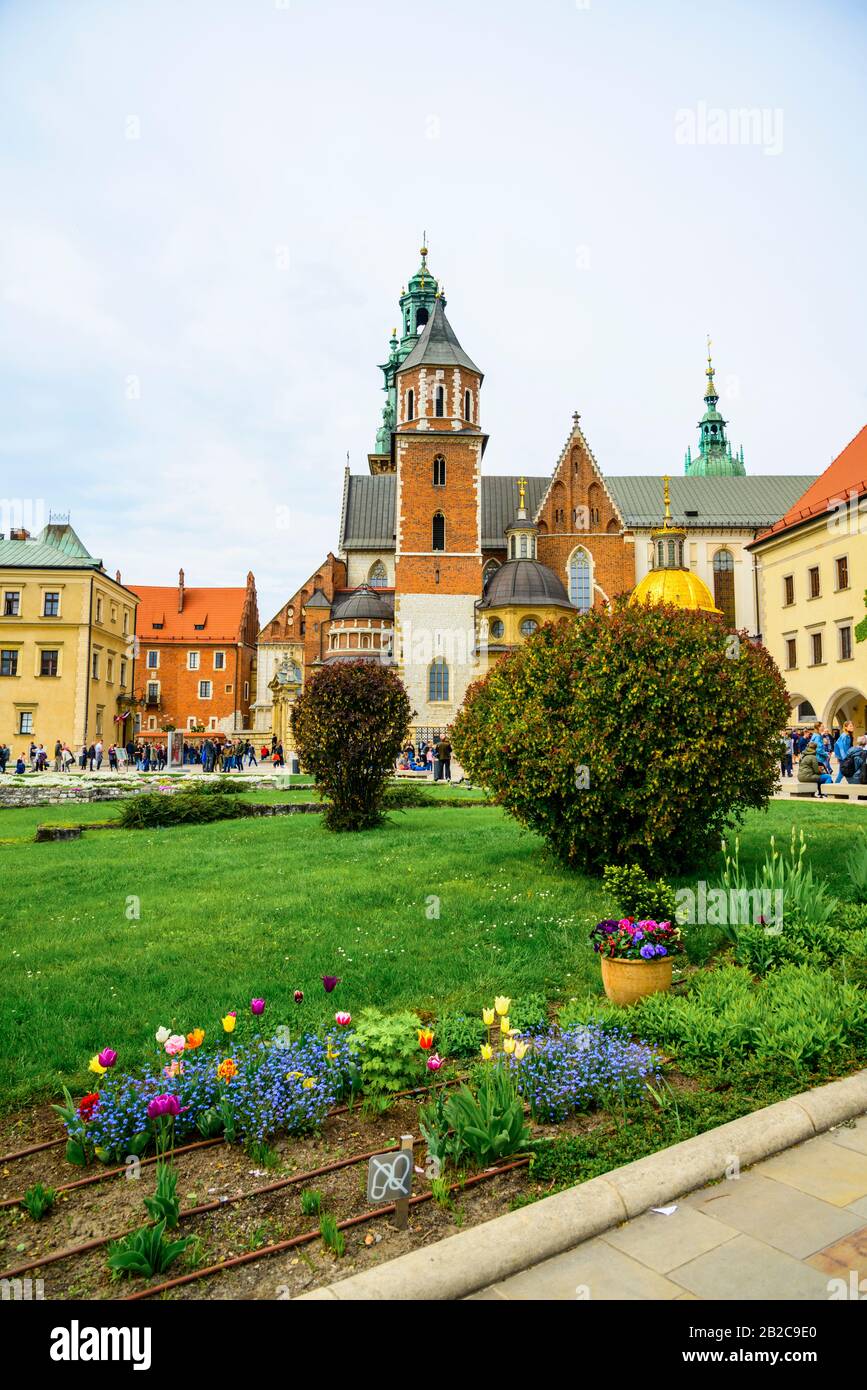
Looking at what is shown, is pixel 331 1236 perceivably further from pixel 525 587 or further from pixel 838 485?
pixel 525 587

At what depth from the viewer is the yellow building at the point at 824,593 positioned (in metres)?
34.8

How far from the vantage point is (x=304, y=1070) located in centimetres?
459

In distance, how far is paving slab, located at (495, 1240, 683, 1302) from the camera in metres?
2.98

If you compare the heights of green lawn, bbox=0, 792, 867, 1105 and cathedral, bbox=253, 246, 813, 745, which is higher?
cathedral, bbox=253, 246, 813, 745

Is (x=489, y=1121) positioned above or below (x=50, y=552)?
below

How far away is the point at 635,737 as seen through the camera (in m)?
9.17

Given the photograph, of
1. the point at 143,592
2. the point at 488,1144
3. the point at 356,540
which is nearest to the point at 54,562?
the point at 356,540

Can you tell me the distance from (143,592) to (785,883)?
76.6m

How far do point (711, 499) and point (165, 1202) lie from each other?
65254 millimetres

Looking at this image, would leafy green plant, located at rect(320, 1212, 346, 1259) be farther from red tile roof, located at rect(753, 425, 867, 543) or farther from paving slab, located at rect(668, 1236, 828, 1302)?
red tile roof, located at rect(753, 425, 867, 543)

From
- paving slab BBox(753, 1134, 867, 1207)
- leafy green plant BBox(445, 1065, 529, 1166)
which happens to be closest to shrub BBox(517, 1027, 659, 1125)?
leafy green plant BBox(445, 1065, 529, 1166)

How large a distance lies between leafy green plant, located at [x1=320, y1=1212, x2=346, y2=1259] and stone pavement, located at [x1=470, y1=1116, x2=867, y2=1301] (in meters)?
0.56

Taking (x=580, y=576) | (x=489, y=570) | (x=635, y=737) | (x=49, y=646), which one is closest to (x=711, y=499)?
(x=580, y=576)

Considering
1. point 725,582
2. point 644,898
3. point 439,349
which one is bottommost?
point 644,898
